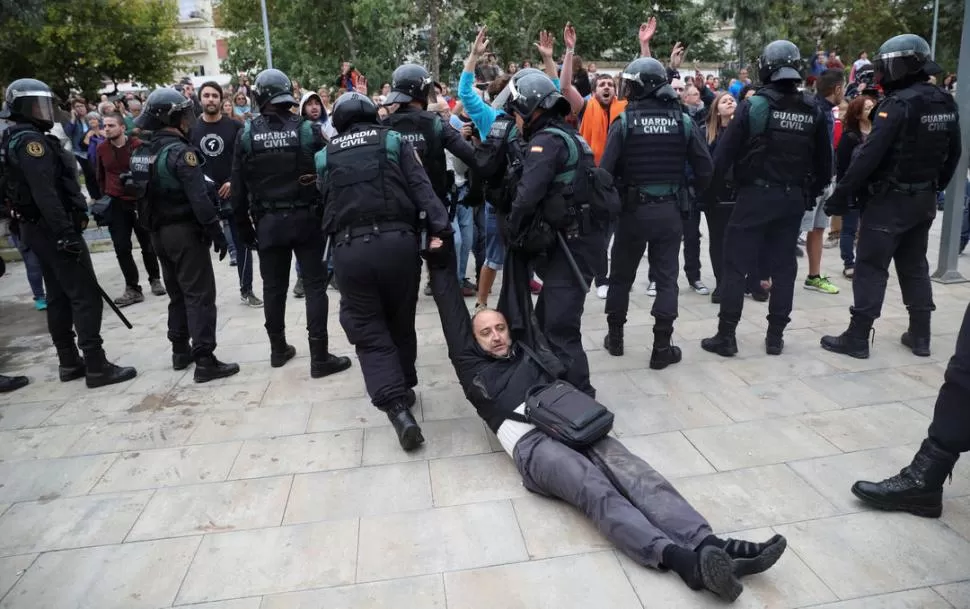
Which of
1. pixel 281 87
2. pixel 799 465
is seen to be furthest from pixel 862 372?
pixel 281 87

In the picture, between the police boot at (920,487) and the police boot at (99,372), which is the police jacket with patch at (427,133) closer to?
the police boot at (99,372)

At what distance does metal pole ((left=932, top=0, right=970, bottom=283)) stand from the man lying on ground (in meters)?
4.81

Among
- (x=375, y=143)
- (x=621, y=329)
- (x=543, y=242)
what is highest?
(x=375, y=143)

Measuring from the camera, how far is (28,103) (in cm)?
473

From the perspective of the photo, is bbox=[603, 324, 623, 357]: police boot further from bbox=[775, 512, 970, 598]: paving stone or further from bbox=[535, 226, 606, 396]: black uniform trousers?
bbox=[775, 512, 970, 598]: paving stone

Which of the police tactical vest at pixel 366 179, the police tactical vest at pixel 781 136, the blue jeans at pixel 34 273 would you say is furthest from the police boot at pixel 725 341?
the blue jeans at pixel 34 273

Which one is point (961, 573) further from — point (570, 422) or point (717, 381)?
point (717, 381)

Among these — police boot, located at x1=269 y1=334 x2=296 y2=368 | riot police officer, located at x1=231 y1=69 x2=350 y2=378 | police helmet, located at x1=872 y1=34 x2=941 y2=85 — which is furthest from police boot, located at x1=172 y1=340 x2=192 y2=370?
police helmet, located at x1=872 y1=34 x2=941 y2=85

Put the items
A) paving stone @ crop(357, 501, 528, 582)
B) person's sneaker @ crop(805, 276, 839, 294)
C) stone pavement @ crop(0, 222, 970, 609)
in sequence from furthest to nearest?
person's sneaker @ crop(805, 276, 839, 294)
paving stone @ crop(357, 501, 528, 582)
stone pavement @ crop(0, 222, 970, 609)

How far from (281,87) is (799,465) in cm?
399

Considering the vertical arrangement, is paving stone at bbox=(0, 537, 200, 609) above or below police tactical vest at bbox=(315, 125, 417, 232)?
below

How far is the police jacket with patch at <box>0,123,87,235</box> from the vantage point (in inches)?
186

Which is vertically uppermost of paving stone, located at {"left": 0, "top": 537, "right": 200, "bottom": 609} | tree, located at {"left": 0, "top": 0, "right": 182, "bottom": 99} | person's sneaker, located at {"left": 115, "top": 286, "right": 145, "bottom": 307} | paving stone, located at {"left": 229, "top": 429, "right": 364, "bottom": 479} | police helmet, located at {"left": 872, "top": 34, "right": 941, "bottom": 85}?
tree, located at {"left": 0, "top": 0, "right": 182, "bottom": 99}

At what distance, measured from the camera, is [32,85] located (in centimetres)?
478
